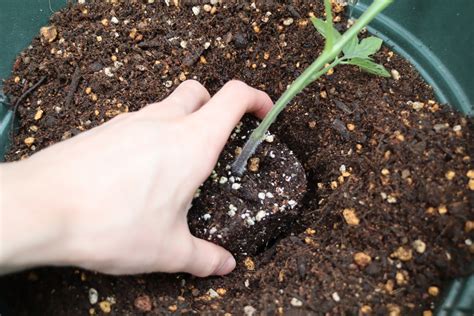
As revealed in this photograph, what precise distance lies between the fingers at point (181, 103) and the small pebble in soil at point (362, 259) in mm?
410

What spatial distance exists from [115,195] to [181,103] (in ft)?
0.86

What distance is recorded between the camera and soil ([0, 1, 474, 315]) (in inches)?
36.1

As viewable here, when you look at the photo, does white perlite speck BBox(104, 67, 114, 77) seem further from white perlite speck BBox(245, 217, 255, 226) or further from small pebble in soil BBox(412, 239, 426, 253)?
small pebble in soil BBox(412, 239, 426, 253)

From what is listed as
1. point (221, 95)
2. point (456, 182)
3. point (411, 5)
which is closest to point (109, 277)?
point (221, 95)

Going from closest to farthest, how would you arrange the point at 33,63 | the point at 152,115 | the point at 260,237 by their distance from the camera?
the point at 152,115 < the point at 260,237 < the point at 33,63

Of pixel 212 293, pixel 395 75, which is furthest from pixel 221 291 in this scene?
pixel 395 75

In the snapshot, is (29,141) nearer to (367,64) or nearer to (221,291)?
(221,291)

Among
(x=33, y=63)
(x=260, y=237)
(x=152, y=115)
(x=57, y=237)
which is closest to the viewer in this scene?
(x=57, y=237)

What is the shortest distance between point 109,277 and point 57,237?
0.82 ft

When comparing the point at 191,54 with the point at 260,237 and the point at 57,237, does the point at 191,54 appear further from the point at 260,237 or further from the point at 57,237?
the point at 57,237

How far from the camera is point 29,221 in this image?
2.33ft

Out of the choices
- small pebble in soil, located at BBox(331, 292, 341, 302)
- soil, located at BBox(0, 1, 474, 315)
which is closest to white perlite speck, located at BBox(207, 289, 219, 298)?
soil, located at BBox(0, 1, 474, 315)

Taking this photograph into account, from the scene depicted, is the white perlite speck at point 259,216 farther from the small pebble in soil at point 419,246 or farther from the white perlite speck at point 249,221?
the small pebble in soil at point 419,246

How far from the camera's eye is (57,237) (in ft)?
2.37
